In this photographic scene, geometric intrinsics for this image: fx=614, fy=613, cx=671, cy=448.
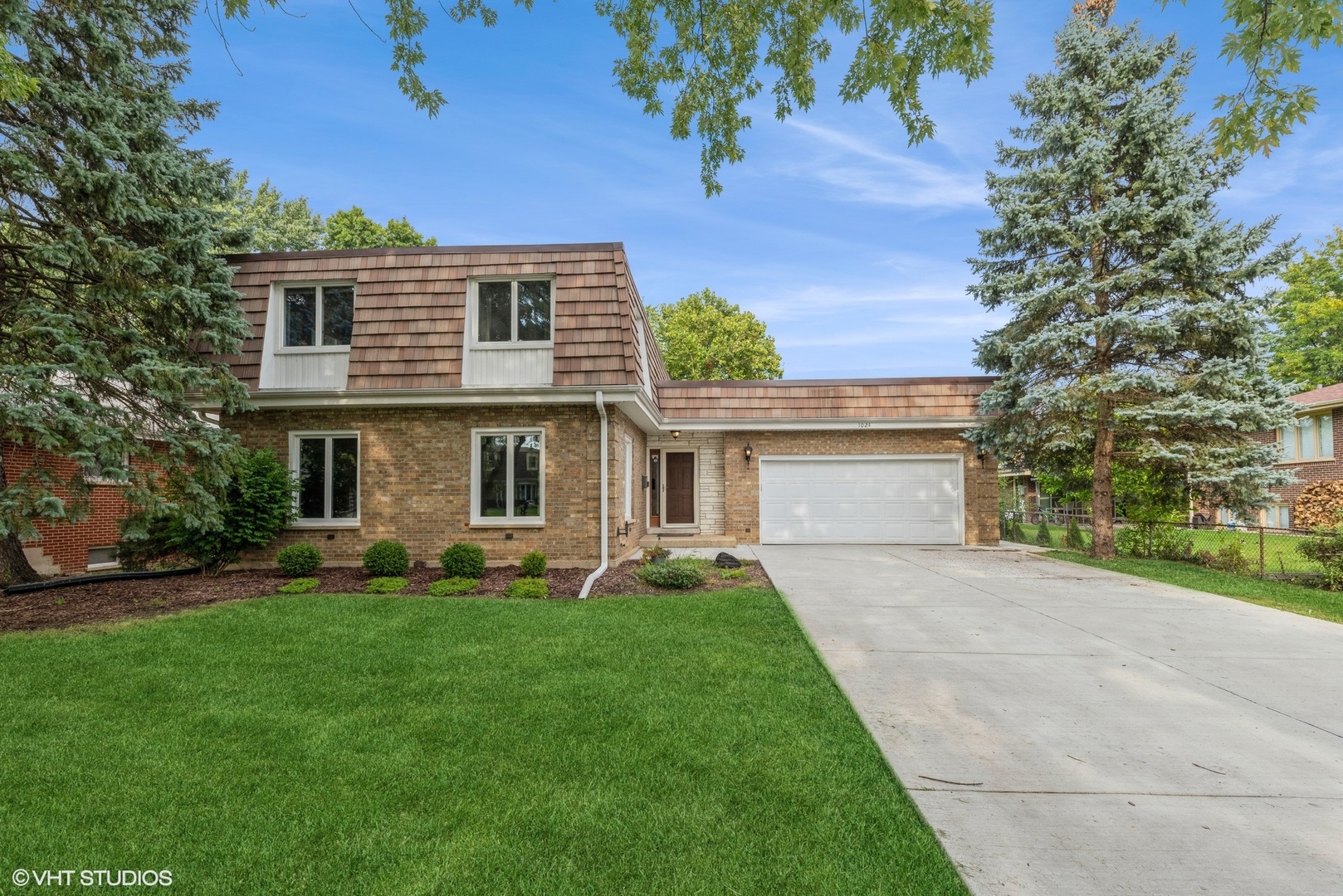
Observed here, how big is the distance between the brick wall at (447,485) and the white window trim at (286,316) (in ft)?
3.24

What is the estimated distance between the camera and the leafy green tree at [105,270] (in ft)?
21.4

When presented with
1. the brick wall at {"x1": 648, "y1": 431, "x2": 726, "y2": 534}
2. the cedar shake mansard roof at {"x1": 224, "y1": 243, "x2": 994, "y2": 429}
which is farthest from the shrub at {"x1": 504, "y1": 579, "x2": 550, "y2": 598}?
the brick wall at {"x1": 648, "y1": 431, "x2": 726, "y2": 534}

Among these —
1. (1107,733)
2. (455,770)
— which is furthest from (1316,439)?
(455,770)

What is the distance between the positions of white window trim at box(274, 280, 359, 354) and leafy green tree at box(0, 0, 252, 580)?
3.48 feet

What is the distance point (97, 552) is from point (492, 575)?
8.57m

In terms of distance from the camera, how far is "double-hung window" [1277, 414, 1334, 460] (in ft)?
61.2

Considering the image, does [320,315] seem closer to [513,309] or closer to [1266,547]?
[513,309]

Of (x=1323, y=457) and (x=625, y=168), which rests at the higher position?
(x=625, y=168)

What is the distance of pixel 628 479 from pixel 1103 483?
29.8 feet

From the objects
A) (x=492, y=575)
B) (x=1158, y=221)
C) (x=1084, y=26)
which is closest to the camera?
(x=492, y=575)

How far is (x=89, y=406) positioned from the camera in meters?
6.76

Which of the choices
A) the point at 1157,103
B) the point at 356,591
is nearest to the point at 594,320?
the point at 356,591

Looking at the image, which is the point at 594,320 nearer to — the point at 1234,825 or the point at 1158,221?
the point at 1234,825

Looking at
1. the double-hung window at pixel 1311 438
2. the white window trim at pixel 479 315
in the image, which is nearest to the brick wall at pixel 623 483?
the white window trim at pixel 479 315
